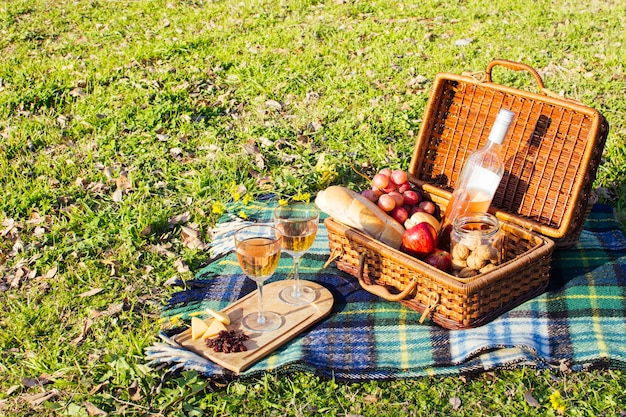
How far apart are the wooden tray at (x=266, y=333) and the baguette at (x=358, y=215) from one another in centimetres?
40

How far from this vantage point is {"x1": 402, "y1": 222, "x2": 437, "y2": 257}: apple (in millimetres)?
3621

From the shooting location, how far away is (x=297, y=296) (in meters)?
3.67

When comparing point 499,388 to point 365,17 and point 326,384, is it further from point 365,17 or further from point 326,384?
point 365,17

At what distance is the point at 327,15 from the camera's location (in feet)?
28.6

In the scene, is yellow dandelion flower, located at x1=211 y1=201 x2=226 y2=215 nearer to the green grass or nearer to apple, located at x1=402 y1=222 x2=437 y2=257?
the green grass

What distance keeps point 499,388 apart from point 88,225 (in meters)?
2.99

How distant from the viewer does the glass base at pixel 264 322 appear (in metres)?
3.41

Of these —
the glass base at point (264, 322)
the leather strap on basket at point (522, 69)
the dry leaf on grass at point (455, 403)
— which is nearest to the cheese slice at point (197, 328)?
the glass base at point (264, 322)

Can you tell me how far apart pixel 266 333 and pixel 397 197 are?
1.22 m

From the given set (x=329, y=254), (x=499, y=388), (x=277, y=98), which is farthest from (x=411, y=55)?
(x=499, y=388)

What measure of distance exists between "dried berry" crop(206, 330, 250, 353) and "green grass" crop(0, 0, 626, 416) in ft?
0.57

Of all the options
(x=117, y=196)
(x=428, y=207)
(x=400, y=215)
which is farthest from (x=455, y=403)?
(x=117, y=196)

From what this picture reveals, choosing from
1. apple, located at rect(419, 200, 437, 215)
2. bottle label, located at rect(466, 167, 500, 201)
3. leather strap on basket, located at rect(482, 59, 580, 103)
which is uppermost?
leather strap on basket, located at rect(482, 59, 580, 103)

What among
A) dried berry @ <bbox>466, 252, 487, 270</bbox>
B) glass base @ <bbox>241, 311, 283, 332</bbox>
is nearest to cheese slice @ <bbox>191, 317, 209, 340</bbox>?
glass base @ <bbox>241, 311, 283, 332</bbox>
